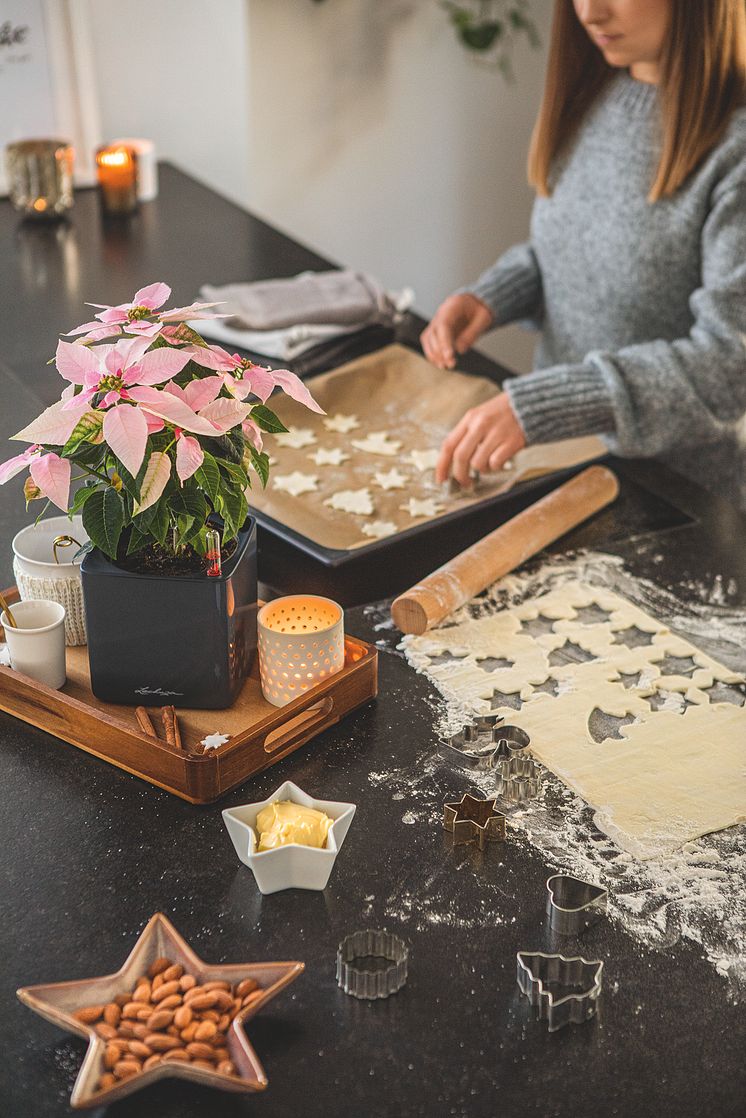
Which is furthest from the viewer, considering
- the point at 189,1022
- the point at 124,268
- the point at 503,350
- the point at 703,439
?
the point at 503,350

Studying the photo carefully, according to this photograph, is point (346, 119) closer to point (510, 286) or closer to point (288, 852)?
point (510, 286)

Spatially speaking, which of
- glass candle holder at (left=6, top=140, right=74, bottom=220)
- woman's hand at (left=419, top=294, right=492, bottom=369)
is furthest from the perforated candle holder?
glass candle holder at (left=6, top=140, right=74, bottom=220)

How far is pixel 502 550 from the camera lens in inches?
49.3

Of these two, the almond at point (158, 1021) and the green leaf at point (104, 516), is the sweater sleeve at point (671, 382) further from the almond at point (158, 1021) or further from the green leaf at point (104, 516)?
the almond at point (158, 1021)

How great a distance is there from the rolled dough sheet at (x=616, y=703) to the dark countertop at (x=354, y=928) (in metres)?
0.07

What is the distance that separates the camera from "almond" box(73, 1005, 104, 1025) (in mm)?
722

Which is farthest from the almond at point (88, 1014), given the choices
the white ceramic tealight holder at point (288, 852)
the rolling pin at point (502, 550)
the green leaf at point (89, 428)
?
the rolling pin at point (502, 550)

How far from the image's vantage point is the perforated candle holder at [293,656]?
998mm

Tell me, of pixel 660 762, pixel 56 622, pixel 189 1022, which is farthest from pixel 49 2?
pixel 189 1022

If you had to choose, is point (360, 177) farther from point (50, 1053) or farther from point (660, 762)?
point (50, 1053)

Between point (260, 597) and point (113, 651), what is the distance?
0.25 meters

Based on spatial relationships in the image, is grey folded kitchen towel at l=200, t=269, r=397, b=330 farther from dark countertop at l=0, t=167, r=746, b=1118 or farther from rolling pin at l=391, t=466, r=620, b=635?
dark countertop at l=0, t=167, r=746, b=1118

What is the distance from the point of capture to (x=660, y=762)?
0.99 meters

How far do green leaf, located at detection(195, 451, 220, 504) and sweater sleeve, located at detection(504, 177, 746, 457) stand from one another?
0.62 m
